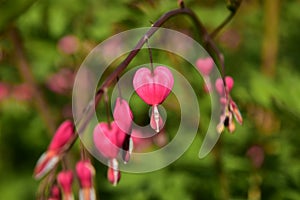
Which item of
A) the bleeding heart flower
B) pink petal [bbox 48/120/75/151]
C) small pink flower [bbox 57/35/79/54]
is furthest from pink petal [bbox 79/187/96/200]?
small pink flower [bbox 57/35/79/54]

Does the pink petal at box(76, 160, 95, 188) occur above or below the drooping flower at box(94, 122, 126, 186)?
below

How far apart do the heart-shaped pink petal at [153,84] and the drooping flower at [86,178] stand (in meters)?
0.19

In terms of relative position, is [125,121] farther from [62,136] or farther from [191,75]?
[191,75]

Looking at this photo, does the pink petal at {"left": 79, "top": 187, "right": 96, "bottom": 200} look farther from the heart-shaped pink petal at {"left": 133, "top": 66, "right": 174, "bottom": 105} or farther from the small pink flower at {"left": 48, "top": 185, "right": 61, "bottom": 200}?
the heart-shaped pink petal at {"left": 133, "top": 66, "right": 174, "bottom": 105}

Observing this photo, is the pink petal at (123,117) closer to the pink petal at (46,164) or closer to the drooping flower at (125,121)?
the drooping flower at (125,121)

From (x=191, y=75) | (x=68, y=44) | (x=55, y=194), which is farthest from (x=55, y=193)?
(x=68, y=44)

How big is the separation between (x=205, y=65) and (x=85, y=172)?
1.33 feet

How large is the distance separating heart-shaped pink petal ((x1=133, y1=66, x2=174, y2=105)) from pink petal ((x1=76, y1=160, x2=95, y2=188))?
0.63ft

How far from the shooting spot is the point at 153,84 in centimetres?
144

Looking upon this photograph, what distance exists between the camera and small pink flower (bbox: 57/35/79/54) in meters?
2.47

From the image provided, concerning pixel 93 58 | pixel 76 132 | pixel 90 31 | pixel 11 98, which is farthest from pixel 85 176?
pixel 11 98

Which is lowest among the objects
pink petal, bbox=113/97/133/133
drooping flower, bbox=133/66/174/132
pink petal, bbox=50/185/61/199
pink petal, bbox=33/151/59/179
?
pink petal, bbox=50/185/61/199

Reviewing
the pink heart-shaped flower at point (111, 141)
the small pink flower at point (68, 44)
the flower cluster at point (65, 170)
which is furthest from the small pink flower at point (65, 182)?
the small pink flower at point (68, 44)

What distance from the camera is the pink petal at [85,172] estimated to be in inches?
58.7
